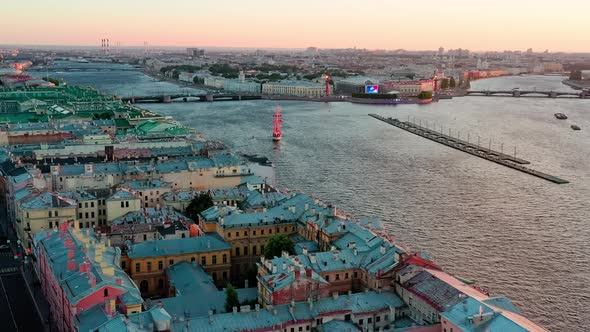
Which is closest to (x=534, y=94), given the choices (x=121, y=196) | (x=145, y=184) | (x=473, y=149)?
(x=473, y=149)

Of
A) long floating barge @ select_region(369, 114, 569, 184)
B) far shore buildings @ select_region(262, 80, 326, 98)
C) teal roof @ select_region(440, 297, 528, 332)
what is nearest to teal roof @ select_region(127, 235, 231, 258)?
teal roof @ select_region(440, 297, 528, 332)

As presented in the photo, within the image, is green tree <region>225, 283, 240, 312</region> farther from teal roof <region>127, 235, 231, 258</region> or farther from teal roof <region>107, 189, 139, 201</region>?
teal roof <region>107, 189, 139, 201</region>

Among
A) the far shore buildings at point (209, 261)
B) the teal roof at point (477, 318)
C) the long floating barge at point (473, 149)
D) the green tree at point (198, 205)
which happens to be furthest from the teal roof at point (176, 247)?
the long floating barge at point (473, 149)

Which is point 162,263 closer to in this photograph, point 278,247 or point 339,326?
point 278,247

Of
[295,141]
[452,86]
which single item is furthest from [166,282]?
[452,86]

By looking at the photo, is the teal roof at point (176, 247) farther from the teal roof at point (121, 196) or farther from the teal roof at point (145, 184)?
the teal roof at point (145, 184)
